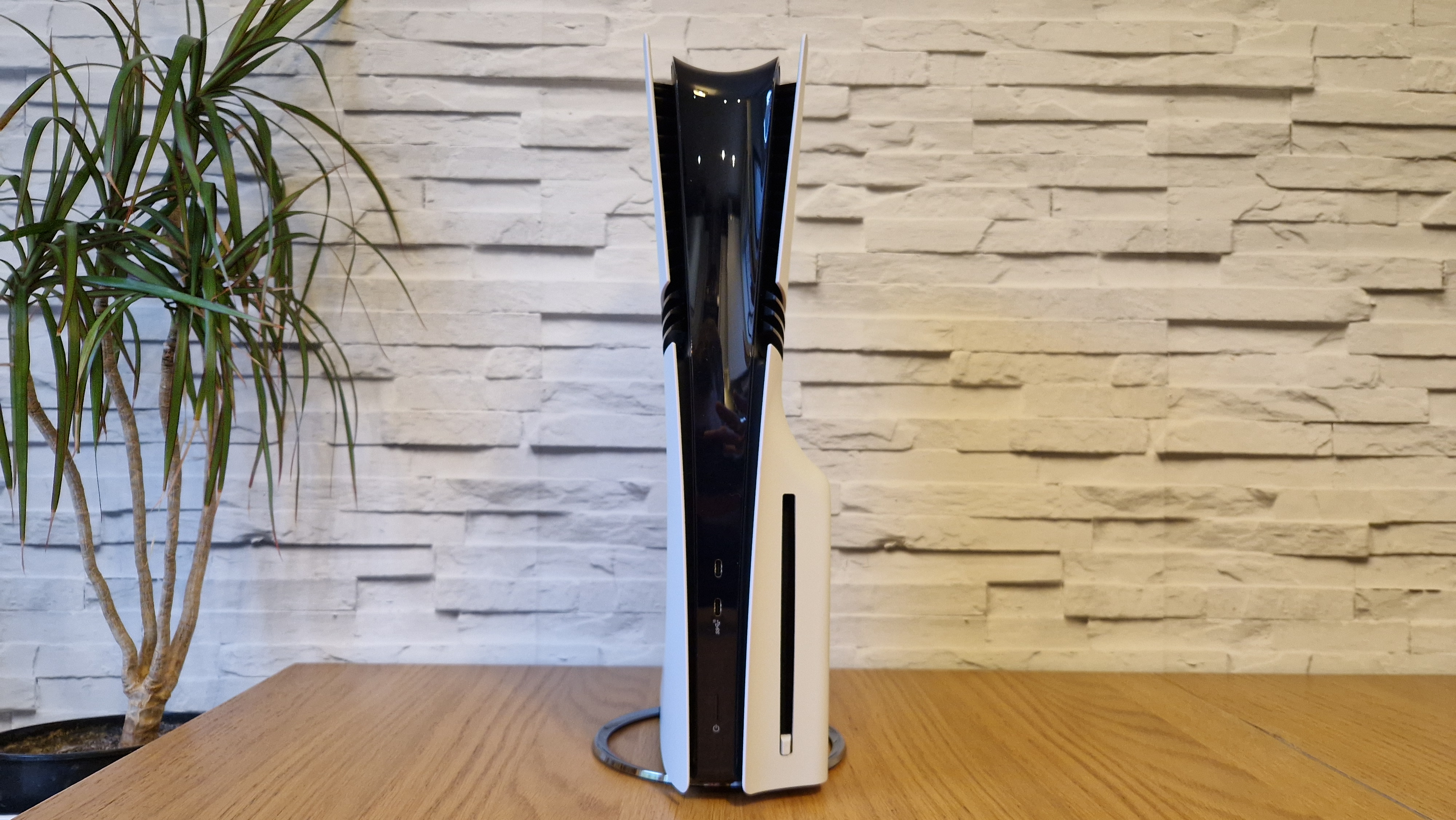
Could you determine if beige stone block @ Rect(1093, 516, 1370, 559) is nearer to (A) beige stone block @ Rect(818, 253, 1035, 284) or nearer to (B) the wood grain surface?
(B) the wood grain surface

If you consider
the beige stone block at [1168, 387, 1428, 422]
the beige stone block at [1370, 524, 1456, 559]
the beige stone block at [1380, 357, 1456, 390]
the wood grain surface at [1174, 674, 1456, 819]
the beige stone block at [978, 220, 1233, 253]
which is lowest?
the wood grain surface at [1174, 674, 1456, 819]

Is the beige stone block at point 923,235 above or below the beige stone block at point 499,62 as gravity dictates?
below

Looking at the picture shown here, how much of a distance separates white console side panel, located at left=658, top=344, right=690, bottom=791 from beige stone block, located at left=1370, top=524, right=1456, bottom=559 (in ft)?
2.73

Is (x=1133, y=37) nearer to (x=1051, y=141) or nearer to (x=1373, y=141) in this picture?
(x=1051, y=141)

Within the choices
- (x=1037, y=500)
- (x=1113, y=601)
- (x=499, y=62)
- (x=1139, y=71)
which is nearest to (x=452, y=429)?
(x=499, y=62)

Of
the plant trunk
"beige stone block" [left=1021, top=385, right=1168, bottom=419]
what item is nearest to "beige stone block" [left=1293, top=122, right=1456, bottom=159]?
"beige stone block" [left=1021, top=385, right=1168, bottom=419]

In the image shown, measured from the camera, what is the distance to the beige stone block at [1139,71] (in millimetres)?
990

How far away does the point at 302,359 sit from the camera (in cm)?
89

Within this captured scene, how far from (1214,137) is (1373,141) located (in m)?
0.18

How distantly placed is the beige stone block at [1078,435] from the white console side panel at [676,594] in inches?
20.4

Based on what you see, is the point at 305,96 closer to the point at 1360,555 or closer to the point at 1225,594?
the point at 1225,594

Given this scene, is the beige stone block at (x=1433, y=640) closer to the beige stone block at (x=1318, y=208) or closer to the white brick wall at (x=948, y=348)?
the white brick wall at (x=948, y=348)

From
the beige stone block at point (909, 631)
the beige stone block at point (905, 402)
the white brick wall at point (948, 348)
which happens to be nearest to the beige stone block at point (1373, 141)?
the white brick wall at point (948, 348)

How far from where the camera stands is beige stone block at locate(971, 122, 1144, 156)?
3.26 ft
